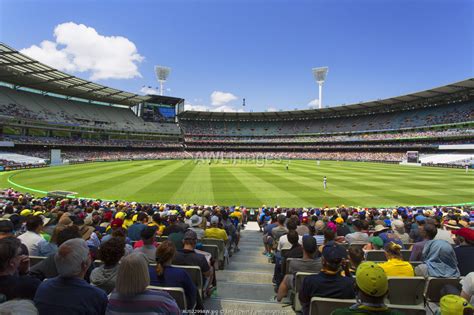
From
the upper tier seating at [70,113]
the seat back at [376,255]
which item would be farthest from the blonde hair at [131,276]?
the upper tier seating at [70,113]

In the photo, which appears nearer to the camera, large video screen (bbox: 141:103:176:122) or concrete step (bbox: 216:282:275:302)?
concrete step (bbox: 216:282:275:302)

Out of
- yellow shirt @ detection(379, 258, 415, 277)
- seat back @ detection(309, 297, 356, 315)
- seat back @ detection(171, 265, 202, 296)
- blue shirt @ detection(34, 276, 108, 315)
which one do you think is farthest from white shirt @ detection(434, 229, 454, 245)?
blue shirt @ detection(34, 276, 108, 315)

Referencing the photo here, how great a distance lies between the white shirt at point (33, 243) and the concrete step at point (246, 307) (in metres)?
3.76

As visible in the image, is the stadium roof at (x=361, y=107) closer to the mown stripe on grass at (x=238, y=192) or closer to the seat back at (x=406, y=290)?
the mown stripe on grass at (x=238, y=192)

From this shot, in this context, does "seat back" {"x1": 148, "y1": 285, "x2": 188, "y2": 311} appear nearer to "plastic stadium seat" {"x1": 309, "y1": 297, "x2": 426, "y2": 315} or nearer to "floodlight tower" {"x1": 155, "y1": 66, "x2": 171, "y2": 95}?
"plastic stadium seat" {"x1": 309, "y1": 297, "x2": 426, "y2": 315}

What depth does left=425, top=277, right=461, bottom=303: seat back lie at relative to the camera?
4572mm

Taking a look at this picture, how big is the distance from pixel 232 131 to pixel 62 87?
67590 mm

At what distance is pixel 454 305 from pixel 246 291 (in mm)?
3976

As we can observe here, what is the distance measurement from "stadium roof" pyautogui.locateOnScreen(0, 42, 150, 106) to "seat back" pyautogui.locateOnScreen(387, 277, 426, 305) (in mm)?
61056

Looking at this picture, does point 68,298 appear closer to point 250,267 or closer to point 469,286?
point 469,286

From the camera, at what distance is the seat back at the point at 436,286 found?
457 centimetres

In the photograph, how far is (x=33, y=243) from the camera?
557cm

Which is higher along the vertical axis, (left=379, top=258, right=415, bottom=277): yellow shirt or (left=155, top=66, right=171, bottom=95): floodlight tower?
(left=155, top=66, right=171, bottom=95): floodlight tower

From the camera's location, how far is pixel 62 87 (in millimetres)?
72875
